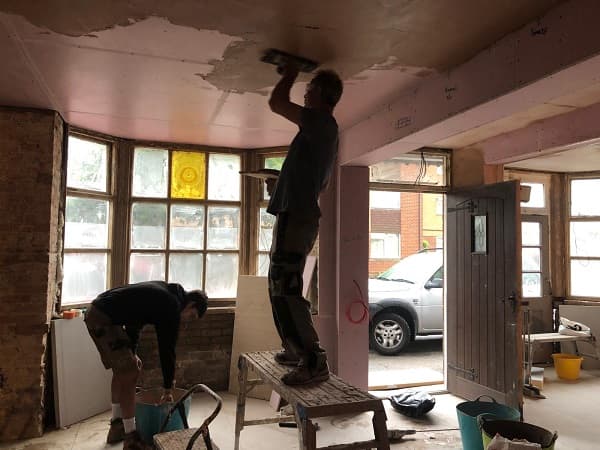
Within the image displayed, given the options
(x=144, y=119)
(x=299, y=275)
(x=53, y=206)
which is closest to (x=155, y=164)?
(x=144, y=119)

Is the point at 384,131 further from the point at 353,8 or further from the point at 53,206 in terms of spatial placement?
the point at 53,206

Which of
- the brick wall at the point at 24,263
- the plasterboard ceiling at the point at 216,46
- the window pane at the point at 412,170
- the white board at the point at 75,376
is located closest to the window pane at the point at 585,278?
the window pane at the point at 412,170

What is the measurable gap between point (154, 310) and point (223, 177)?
A: 207 cm

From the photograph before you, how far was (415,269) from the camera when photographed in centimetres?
631

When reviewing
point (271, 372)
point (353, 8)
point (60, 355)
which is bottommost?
point (60, 355)

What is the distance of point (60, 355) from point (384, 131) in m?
2.99

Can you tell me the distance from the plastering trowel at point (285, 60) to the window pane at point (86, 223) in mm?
2454

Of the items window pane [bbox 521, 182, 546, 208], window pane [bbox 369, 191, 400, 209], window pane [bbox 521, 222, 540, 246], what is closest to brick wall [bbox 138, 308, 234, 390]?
window pane [bbox 521, 222, 540, 246]

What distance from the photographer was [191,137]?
4.25m

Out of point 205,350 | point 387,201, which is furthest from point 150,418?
point 387,201

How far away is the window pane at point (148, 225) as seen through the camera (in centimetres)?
437

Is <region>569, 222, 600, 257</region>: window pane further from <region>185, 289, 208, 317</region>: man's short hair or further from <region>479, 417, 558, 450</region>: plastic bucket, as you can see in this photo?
<region>185, 289, 208, 317</region>: man's short hair

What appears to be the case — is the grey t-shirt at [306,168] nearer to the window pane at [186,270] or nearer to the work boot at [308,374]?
the work boot at [308,374]

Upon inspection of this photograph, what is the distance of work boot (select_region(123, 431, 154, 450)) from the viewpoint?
2.72 metres
